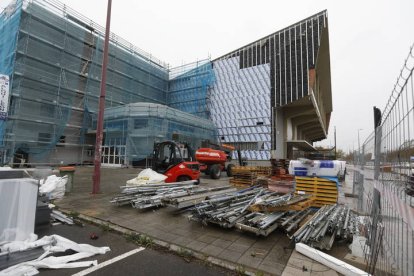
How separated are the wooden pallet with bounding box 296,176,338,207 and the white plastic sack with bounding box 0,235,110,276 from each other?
5.98m

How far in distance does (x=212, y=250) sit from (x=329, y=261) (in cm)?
181

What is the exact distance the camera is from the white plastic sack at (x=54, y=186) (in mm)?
7195

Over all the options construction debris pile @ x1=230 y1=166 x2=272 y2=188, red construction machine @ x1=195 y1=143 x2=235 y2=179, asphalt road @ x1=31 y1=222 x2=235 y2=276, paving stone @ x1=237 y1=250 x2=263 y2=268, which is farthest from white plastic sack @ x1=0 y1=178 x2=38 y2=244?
red construction machine @ x1=195 y1=143 x2=235 y2=179

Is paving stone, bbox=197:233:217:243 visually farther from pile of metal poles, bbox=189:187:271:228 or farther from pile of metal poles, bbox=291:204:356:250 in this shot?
pile of metal poles, bbox=291:204:356:250

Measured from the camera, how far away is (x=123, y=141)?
23.9 m

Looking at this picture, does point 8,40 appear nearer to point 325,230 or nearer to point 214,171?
point 214,171

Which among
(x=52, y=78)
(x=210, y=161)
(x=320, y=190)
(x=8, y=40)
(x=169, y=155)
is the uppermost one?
(x=8, y=40)

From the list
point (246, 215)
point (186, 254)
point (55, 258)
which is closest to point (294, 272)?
point (186, 254)

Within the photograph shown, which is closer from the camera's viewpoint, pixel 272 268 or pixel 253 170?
pixel 272 268

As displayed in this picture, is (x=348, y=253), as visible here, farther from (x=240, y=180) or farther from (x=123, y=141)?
(x=123, y=141)

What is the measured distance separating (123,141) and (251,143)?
15880 mm

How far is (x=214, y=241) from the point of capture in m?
4.32

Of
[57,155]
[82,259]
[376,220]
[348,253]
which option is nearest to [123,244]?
[82,259]

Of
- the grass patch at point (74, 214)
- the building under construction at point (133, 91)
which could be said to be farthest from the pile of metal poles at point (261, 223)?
the building under construction at point (133, 91)
